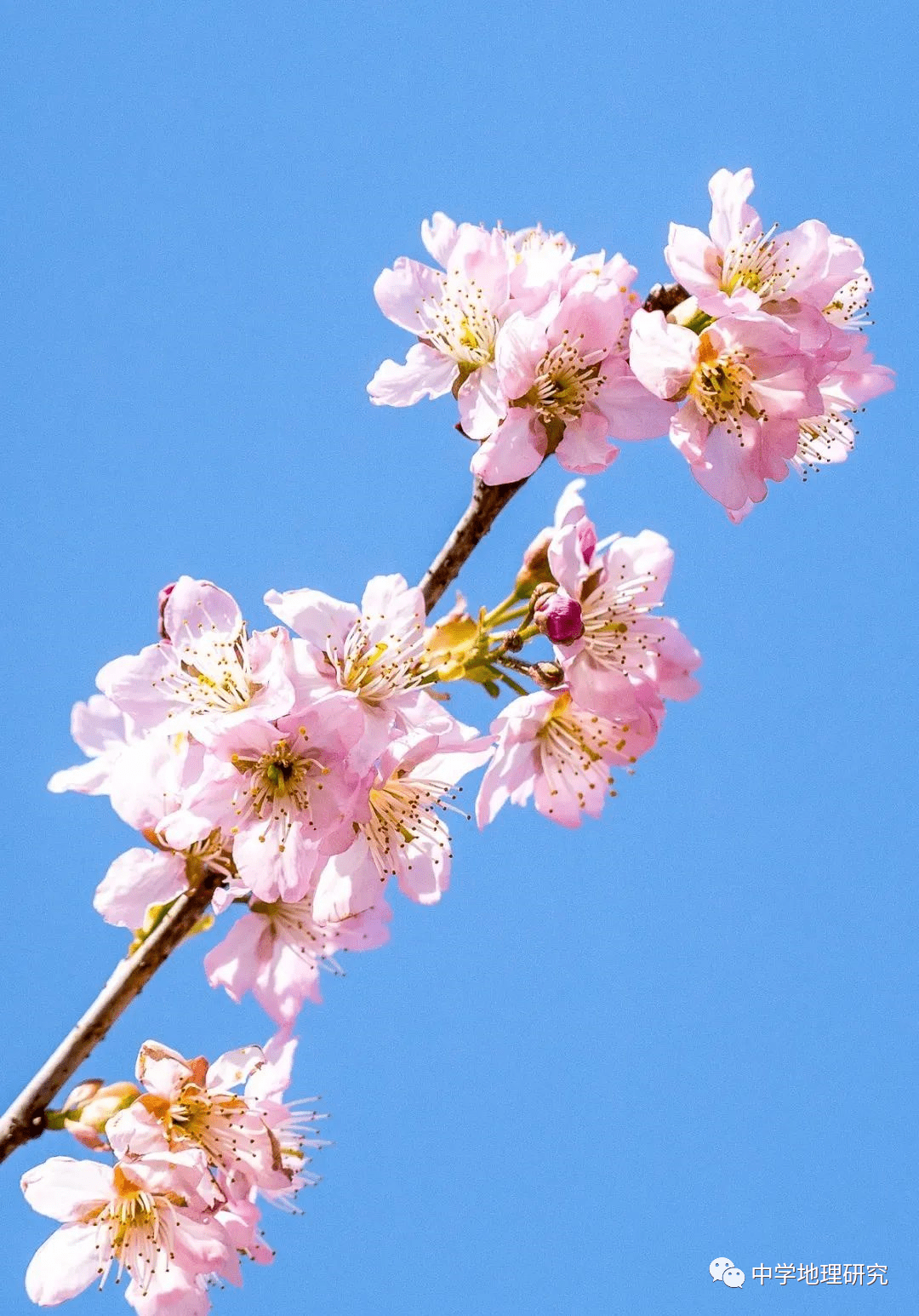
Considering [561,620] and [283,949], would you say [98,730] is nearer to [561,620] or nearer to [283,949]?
[283,949]

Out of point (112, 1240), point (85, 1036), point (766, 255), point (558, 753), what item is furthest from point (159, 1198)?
point (766, 255)

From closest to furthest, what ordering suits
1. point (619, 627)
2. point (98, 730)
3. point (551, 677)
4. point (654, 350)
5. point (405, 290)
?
point (654, 350), point (551, 677), point (619, 627), point (405, 290), point (98, 730)

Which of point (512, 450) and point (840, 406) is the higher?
point (840, 406)

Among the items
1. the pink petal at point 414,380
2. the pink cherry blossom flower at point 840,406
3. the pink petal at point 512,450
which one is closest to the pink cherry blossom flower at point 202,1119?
the pink petal at point 512,450

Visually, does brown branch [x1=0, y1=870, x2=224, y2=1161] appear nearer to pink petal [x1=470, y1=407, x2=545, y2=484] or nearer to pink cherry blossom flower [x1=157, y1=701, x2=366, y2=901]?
pink cherry blossom flower [x1=157, y1=701, x2=366, y2=901]

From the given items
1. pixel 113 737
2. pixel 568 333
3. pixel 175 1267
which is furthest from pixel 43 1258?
pixel 568 333

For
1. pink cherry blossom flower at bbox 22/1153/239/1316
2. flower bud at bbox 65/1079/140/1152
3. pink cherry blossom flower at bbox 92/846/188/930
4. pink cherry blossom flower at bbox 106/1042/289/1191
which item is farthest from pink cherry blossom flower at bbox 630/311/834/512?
pink cherry blossom flower at bbox 22/1153/239/1316

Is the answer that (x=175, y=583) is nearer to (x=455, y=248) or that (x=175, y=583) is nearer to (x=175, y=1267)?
(x=455, y=248)
